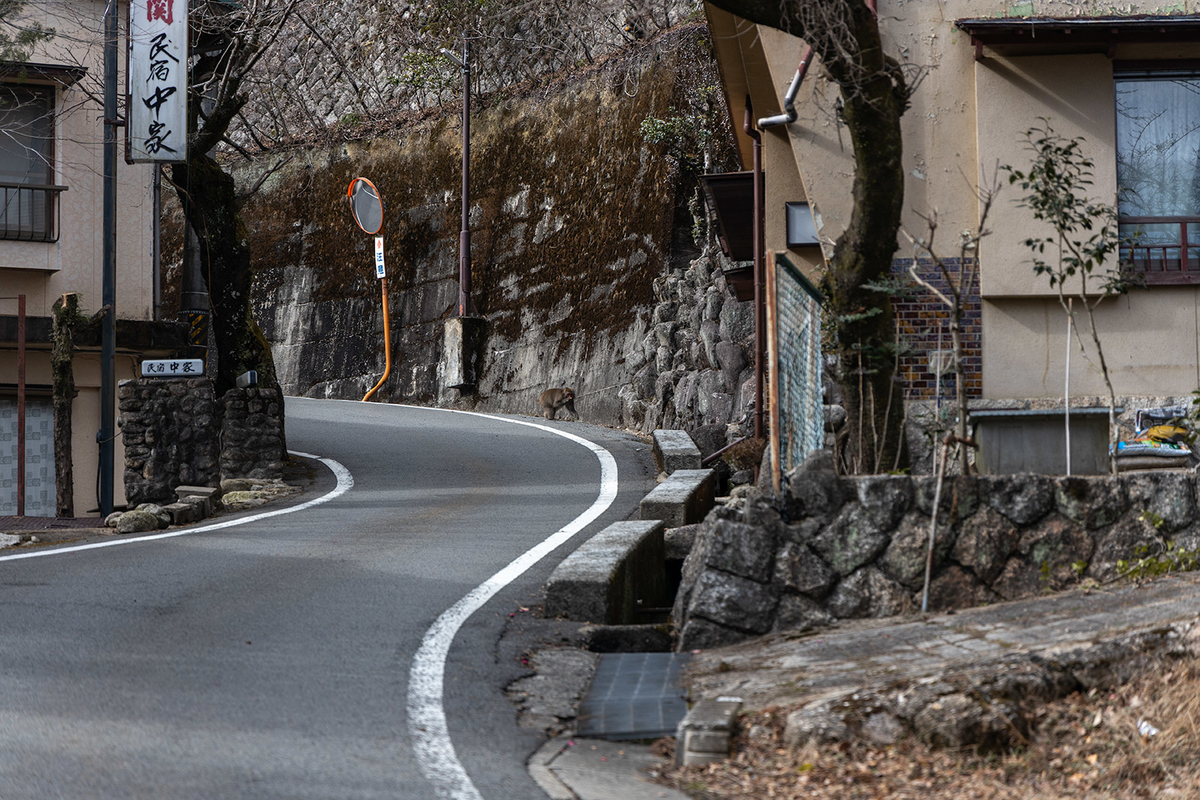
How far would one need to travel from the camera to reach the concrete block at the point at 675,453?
1409 centimetres

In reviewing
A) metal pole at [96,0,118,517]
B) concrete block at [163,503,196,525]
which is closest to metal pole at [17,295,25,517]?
metal pole at [96,0,118,517]

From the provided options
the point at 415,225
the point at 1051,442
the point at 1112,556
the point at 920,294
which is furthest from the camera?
the point at 415,225

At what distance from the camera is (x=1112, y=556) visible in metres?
6.93

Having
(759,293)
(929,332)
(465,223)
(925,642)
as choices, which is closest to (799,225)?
(759,293)

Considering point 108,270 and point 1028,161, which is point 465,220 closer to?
point 108,270

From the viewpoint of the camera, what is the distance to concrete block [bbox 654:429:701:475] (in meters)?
14.1

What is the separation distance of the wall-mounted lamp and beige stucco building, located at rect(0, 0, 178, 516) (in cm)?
1077

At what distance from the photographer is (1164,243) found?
35.4 ft

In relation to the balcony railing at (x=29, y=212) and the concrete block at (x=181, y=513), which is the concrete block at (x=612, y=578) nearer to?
the concrete block at (x=181, y=513)

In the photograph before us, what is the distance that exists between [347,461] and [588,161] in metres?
12.5

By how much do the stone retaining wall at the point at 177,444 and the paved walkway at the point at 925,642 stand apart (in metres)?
11.3

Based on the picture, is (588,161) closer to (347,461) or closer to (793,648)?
(347,461)

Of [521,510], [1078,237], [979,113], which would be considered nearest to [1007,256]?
[1078,237]

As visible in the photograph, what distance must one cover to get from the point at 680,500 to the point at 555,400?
14001 mm
